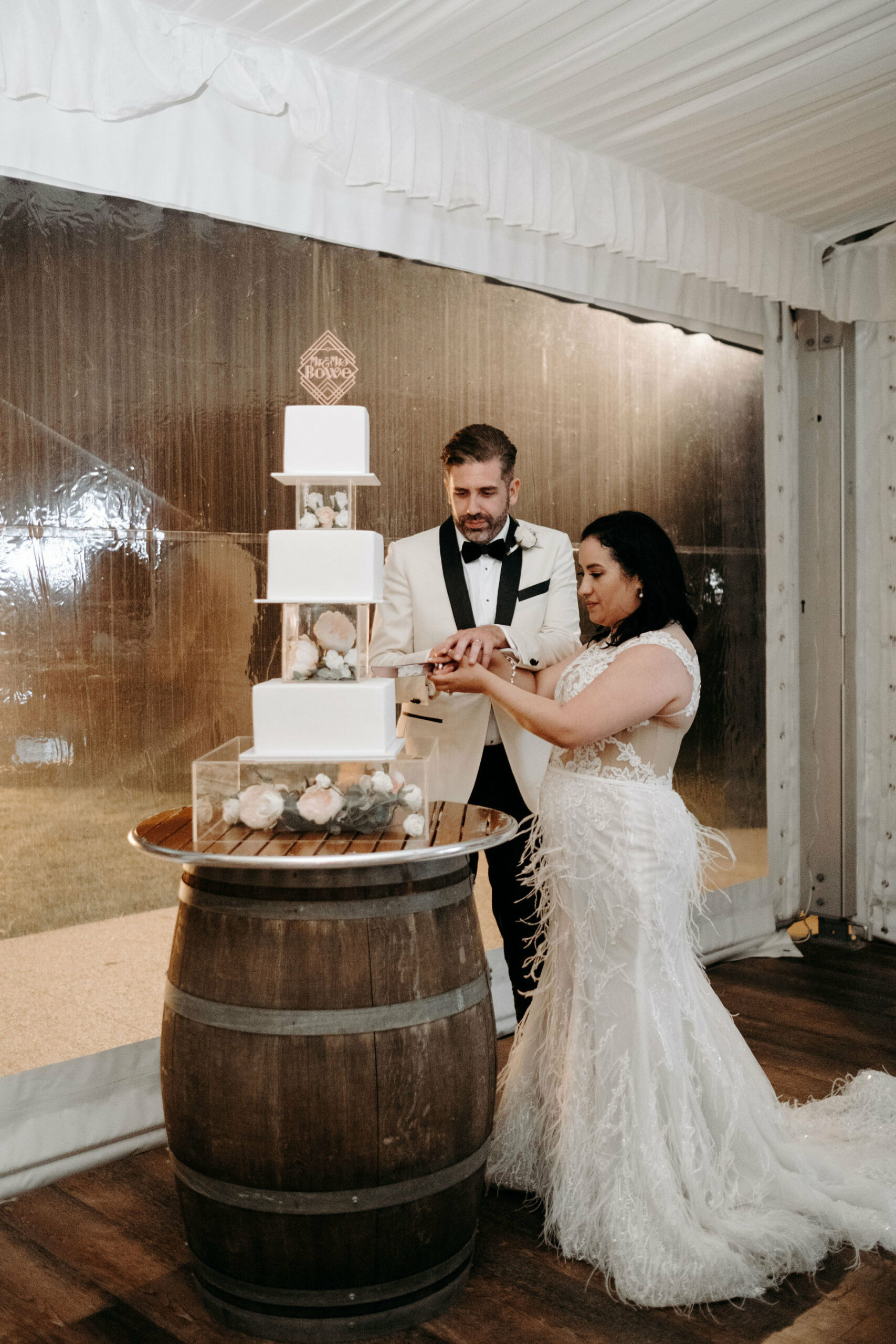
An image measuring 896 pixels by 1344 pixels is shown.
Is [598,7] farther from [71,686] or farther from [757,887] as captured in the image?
[757,887]

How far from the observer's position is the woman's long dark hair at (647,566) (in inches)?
99.8

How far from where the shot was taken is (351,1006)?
2.02 meters

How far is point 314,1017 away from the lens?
2012 millimetres

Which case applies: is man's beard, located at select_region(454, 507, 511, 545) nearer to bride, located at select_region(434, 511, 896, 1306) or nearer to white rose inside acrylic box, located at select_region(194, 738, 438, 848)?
bride, located at select_region(434, 511, 896, 1306)

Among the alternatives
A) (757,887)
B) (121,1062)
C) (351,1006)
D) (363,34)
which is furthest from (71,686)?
(757,887)

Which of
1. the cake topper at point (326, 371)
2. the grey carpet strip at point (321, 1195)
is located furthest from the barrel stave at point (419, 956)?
the cake topper at point (326, 371)

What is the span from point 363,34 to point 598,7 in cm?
58

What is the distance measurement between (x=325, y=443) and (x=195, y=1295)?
5.59 feet

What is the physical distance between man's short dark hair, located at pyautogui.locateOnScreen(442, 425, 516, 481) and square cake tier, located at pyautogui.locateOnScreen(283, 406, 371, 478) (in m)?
0.78

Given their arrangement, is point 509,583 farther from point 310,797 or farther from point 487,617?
point 310,797

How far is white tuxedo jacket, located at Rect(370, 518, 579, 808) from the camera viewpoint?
3076 millimetres

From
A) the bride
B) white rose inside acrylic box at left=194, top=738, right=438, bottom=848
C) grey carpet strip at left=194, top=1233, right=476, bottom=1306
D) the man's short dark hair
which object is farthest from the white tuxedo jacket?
grey carpet strip at left=194, top=1233, right=476, bottom=1306

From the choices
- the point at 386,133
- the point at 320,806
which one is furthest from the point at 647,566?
the point at 386,133

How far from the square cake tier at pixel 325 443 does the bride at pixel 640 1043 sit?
0.61 meters
